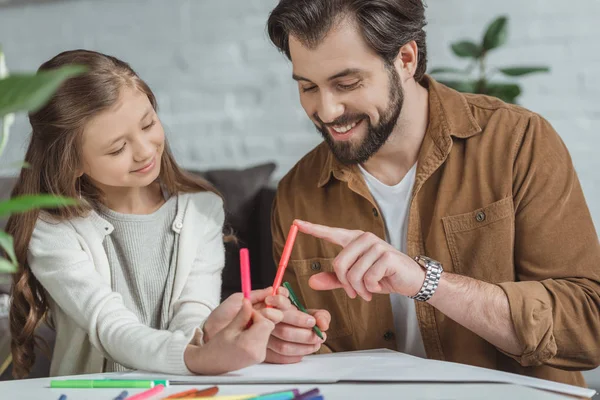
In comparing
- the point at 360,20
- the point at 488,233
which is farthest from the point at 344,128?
the point at 488,233

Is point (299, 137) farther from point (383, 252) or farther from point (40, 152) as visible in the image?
point (383, 252)

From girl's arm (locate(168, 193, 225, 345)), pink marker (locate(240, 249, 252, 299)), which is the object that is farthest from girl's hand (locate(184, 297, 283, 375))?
girl's arm (locate(168, 193, 225, 345))

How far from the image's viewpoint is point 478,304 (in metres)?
1.19

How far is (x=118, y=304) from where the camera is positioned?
4.18 ft

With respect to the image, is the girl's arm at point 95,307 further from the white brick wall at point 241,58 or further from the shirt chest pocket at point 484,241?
the white brick wall at point 241,58

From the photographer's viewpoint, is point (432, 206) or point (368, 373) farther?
point (432, 206)

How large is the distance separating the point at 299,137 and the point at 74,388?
190 cm

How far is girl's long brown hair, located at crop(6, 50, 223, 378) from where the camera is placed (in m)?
1.34

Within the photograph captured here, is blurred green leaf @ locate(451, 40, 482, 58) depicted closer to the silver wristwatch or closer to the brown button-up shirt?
the brown button-up shirt

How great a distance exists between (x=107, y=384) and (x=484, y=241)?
730 millimetres

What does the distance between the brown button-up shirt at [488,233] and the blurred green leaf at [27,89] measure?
0.92 m

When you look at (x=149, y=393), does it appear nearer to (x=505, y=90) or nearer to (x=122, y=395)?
(x=122, y=395)

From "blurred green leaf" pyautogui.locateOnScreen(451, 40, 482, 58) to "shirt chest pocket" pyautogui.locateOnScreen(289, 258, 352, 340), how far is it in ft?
3.53

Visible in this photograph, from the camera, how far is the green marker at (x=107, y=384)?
95cm
